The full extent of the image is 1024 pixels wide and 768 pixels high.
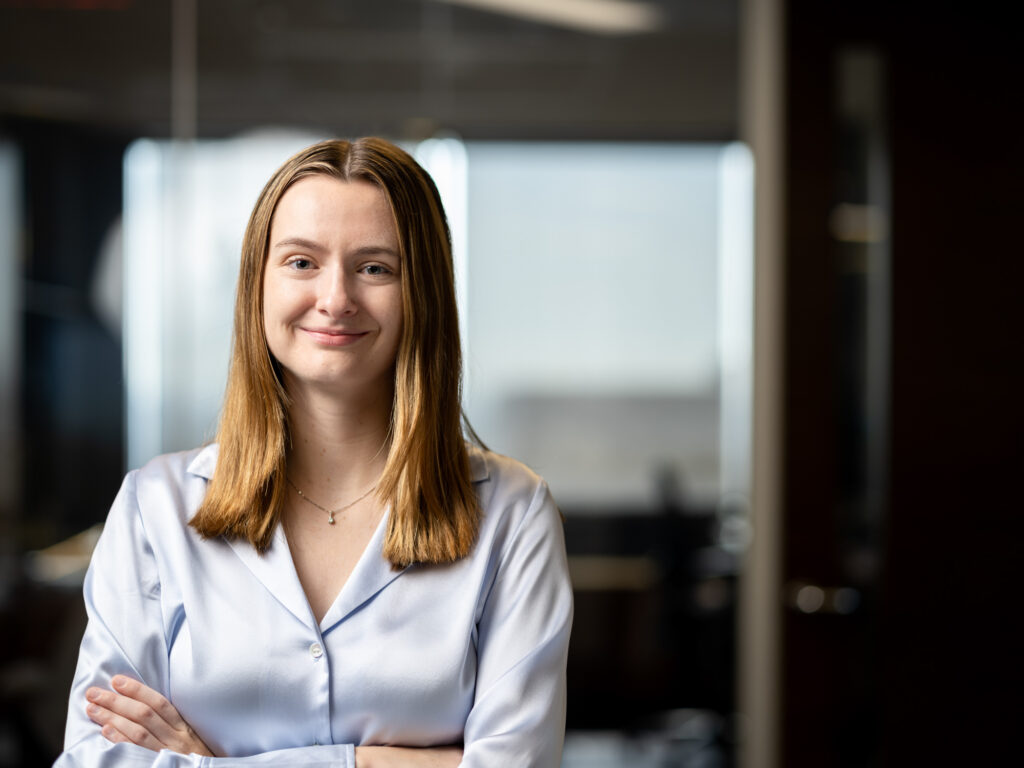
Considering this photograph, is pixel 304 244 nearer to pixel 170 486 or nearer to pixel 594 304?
pixel 170 486

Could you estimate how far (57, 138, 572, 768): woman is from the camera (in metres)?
1.49

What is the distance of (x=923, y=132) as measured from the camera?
10.0 ft

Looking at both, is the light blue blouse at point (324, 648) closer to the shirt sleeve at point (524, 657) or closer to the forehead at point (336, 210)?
the shirt sleeve at point (524, 657)

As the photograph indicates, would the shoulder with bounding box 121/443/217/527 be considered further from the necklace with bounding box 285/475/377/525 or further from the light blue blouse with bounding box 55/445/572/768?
the necklace with bounding box 285/475/377/525

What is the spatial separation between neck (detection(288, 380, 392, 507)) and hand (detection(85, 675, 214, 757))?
1.17ft

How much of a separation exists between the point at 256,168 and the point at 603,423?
1.20 m

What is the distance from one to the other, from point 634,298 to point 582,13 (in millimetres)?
819

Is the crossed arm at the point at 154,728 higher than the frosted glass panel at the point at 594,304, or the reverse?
the frosted glass panel at the point at 594,304

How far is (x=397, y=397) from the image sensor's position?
1573 mm

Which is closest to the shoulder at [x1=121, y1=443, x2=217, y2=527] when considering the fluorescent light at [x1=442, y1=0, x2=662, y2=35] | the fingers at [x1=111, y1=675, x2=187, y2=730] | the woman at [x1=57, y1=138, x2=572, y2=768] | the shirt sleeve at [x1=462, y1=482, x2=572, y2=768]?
the woman at [x1=57, y1=138, x2=572, y2=768]

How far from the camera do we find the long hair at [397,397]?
153 cm

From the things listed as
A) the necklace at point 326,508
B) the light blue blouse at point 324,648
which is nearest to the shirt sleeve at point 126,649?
the light blue blouse at point 324,648

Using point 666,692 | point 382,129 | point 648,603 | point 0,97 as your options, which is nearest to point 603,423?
point 648,603

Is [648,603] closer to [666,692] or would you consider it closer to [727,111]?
[666,692]
